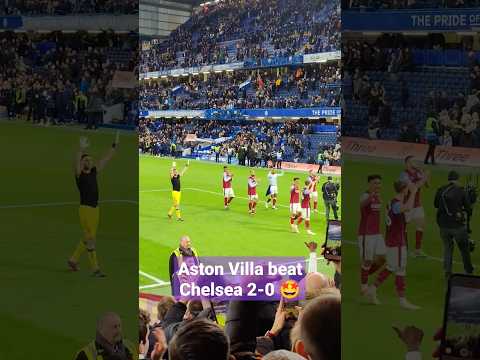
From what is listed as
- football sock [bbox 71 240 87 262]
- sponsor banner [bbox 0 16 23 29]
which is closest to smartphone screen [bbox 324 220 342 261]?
football sock [bbox 71 240 87 262]

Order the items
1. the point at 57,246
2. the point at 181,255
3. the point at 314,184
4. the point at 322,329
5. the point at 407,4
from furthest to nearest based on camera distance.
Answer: the point at 314,184
the point at 181,255
the point at 57,246
the point at 407,4
the point at 322,329

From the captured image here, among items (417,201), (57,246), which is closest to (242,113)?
(417,201)

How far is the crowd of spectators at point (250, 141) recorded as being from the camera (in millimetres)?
5859

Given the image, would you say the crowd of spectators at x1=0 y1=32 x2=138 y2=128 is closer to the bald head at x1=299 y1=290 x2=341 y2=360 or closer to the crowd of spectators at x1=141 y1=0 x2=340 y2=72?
the crowd of spectators at x1=141 y1=0 x2=340 y2=72

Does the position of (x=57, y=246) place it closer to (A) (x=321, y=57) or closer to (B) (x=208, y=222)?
(B) (x=208, y=222)

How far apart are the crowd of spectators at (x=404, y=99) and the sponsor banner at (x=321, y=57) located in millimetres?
1153

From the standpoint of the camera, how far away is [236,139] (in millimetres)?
6242

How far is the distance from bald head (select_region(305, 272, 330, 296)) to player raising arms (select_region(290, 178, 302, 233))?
81 centimetres

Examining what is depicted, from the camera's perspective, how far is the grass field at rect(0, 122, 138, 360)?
4.32m

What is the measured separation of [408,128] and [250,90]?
2193mm

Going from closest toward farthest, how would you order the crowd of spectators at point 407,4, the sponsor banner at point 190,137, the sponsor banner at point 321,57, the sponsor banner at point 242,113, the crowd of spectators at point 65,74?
the crowd of spectators at point 407,4, the crowd of spectators at point 65,74, the sponsor banner at point 321,57, the sponsor banner at point 242,113, the sponsor banner at point 190,137

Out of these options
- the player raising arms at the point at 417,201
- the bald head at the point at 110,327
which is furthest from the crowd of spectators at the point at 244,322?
the player raising arms at the point at 417,201

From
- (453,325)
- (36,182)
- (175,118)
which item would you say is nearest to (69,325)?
(36,182)

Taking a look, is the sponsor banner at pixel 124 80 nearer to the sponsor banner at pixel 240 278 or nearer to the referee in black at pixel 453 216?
the sponsor banner at pixel 240 278
